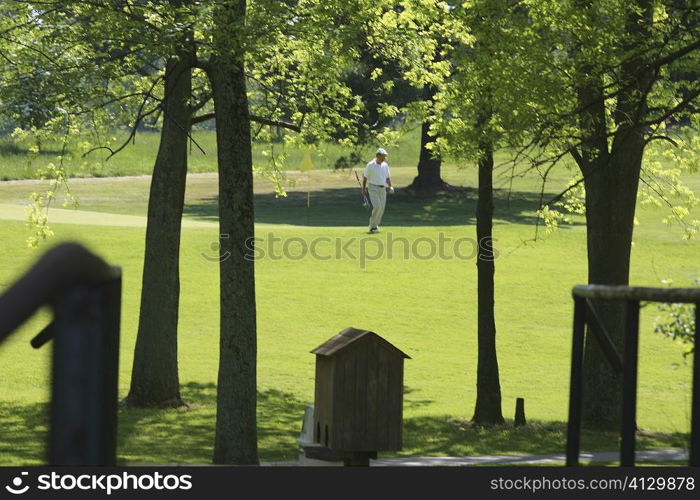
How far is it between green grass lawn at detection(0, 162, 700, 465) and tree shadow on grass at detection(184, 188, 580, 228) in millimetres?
137

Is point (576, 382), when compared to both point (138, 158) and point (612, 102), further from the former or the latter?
point (138, 158)

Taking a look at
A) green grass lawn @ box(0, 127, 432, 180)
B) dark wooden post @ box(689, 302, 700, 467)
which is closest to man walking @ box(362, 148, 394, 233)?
green grass lawn @ box(0, 127, 432, 180)

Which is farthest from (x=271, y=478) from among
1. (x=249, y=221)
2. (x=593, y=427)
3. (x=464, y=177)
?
(x=464, y=177)

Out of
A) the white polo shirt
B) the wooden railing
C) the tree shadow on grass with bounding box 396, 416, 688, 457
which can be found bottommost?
the tree shadow on grass with bounding box 396, 416, 688, 457

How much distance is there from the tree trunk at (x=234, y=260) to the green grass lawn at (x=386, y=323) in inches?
23.4

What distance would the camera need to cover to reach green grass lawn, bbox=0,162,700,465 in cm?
1551

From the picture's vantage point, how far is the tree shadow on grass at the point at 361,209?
37.4 metres

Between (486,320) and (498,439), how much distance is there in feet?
8.25

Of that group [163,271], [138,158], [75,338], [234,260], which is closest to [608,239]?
[234,260]

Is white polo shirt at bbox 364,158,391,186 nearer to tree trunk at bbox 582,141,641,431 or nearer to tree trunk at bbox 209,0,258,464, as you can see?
tree trunk at bbox 582,141,641,431

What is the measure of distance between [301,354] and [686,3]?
11.7 m

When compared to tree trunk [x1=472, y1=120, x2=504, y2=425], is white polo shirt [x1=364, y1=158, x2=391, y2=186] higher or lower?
higher

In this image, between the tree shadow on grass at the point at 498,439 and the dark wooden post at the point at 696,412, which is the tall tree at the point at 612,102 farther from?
the dark wooden post at the point at 696,412

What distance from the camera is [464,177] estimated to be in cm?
5581
